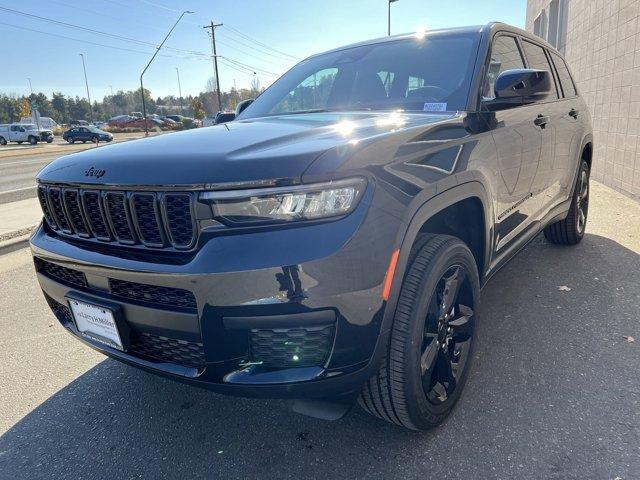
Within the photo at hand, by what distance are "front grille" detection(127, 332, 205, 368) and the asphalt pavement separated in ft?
1.78

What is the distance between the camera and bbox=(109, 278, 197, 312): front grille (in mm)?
1687

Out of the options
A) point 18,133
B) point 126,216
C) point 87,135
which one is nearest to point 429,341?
point 126,216

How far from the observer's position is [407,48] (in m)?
3.00

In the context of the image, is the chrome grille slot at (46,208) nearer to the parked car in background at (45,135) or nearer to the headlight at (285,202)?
the headlight at (285,202)

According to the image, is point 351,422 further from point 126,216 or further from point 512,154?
point 512,154

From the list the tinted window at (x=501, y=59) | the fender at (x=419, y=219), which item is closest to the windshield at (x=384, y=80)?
the tinted window at (x=501, y=59)

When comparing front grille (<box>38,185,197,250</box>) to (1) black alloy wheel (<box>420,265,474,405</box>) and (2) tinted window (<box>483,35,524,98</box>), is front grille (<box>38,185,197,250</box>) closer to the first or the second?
(1) black alloy wheel (<box>420,265,474,405</box>)

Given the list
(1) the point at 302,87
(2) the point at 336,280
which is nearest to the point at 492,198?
(2) the point at 336,280

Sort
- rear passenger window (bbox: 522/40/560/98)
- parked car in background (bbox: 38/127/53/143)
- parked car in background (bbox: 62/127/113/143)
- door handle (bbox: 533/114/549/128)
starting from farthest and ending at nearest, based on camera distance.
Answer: parked car in background (bbox: 38/127/53/143) < parked car in background (bbox: 62/127/113/143) < rear passenger window (bbox: 522/40/560/98) < door handle (bbox: 533/114/549/128)

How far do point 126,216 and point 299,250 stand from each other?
72cm

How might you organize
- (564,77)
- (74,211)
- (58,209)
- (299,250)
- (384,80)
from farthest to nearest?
(564,77), (384,80), (58,209), (74,211), (299,250)

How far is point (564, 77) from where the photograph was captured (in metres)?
4.31

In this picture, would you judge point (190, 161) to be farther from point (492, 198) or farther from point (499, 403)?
point (499, 403)

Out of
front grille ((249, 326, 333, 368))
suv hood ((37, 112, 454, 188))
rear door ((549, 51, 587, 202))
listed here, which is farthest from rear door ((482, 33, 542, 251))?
front grille ((249, 326, 333, 368))
